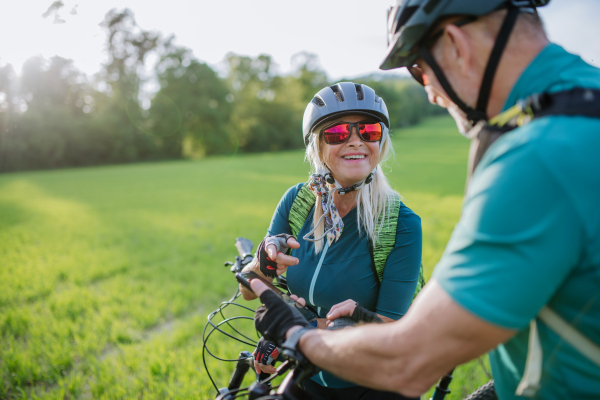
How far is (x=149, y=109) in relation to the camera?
68.4 meters

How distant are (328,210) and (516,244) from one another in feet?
6.27

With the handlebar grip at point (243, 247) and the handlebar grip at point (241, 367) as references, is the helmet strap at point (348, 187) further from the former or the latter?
the handlebar grip at point (241, 367)

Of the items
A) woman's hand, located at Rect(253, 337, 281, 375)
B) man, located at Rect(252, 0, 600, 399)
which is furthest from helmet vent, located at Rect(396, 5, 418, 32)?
woman's hand, located at Rect(253, 337, 281, 375)

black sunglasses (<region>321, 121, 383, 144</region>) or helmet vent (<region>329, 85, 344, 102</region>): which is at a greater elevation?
helmet vent (<region>329, 85, 344, 102</region>)

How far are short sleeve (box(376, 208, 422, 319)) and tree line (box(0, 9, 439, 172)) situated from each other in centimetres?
4928

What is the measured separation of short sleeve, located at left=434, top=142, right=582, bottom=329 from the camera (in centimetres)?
102

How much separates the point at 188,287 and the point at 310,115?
214 inches

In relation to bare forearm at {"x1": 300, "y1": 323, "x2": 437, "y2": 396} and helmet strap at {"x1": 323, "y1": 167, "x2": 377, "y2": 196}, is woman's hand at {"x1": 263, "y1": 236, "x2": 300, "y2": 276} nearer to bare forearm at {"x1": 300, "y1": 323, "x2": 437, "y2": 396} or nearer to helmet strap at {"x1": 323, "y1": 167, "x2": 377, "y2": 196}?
helmet strap at {"x1": 323, "y1": 167, "x2": 377, "y2": 196}

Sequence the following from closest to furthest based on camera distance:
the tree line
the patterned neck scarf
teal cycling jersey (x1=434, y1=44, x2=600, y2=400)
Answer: teal cycling jersey (x1=434, y1=44, x2=600, y2=400)
the patterned neck scarf
the tree line

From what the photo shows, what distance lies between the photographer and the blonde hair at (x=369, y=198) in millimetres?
2846

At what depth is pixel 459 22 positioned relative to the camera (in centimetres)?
145

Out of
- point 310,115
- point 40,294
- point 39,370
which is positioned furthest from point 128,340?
point 310,115

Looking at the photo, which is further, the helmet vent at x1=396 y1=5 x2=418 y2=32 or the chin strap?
the chin strap

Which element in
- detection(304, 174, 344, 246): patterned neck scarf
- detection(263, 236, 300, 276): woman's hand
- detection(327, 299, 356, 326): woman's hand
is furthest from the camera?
detection(304, 174, 344, 246): patterned neck scarf
